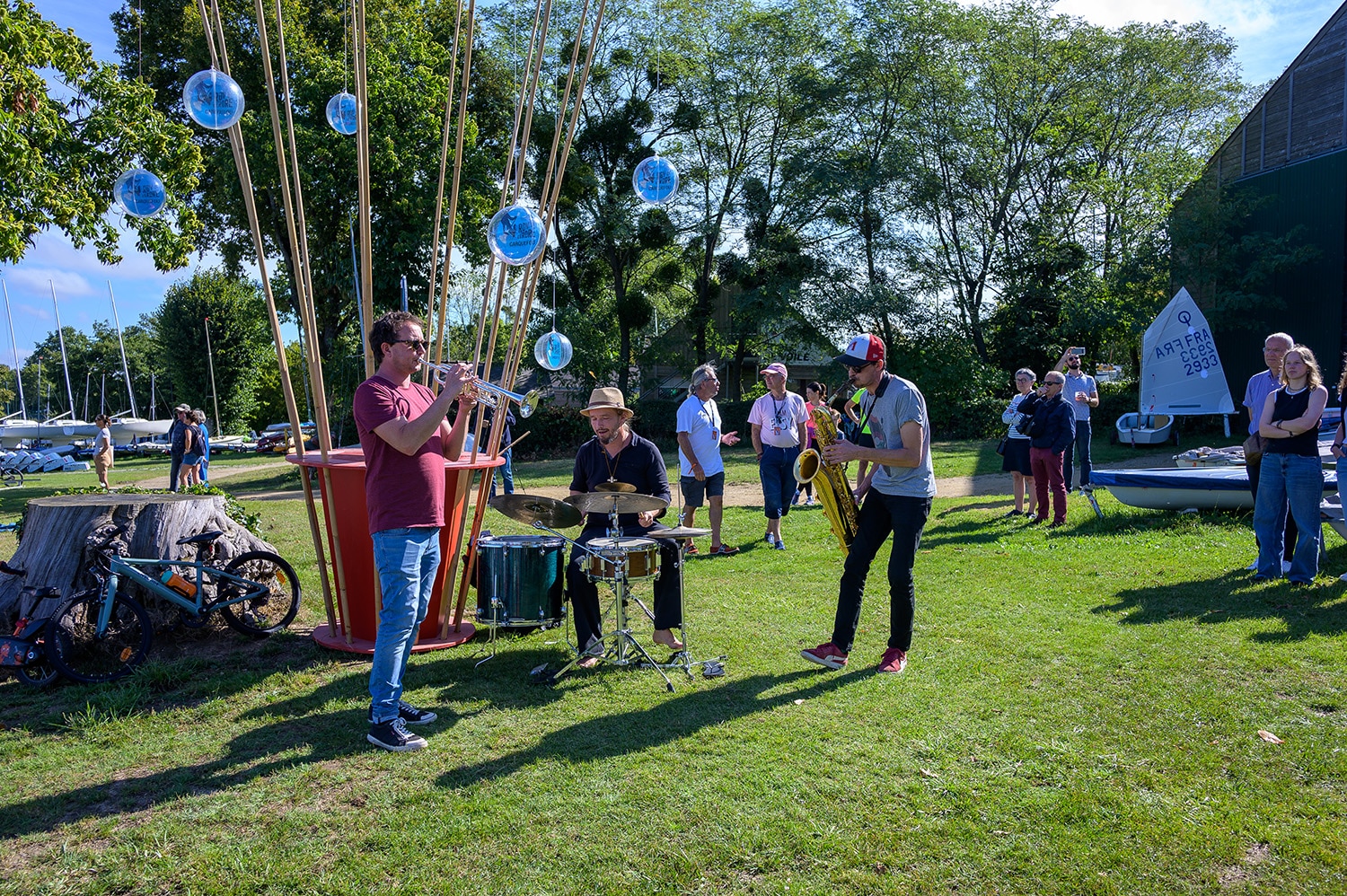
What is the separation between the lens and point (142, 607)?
566cm

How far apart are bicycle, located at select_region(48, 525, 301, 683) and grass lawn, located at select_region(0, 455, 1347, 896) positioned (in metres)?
0.21

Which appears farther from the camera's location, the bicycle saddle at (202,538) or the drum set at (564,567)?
the bicycle saddle at (202,538)

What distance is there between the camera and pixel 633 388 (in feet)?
99.6

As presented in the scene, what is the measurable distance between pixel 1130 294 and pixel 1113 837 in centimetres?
2603

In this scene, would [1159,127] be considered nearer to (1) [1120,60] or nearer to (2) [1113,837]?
(1) [1120,60]

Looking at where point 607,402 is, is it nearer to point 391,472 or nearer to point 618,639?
point 618,639

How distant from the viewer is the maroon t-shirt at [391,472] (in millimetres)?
4316

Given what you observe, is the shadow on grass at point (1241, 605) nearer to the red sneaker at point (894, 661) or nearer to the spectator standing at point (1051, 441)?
the red sneaker at point (894, 661)

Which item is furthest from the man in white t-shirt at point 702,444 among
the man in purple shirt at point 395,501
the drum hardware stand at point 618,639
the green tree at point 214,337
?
the green tree at point 214,337

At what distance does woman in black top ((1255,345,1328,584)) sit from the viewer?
6648mm

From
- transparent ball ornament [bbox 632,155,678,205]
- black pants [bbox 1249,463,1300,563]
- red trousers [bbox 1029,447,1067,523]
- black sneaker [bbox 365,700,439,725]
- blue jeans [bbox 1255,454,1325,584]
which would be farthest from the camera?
red trousers [bbox 1029,447,1067,523]

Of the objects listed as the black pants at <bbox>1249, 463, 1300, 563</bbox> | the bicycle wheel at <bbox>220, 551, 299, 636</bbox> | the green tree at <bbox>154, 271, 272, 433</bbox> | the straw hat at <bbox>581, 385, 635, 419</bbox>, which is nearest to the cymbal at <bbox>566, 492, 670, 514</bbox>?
the straw hat at <bbox>581, 385, 635, 419</bbox>

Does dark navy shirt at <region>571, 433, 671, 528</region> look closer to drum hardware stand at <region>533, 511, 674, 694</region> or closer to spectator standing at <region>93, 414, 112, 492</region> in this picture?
drum hardware stand at <region>533, 511, 674, 694</region>

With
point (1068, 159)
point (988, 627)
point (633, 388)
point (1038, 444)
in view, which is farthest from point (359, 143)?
point (1068, 159)
